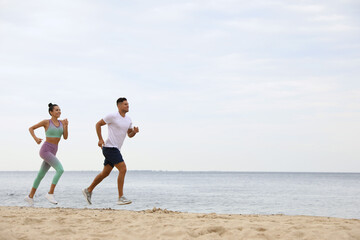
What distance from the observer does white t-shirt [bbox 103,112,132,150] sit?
8.24m

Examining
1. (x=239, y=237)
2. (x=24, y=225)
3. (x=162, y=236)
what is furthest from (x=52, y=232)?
(x=239, y=237)

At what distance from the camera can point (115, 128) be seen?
8.27 m

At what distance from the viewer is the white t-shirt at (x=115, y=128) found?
8.24 meters

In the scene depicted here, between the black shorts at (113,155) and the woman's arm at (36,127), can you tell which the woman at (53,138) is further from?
the black shorts at (113,155)

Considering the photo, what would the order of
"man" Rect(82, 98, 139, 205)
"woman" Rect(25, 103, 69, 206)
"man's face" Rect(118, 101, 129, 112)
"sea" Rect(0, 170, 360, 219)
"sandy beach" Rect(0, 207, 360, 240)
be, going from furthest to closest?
"sea" Rect(0, 170, 360, 219)
"woman" Rect(25, 103, 69, 206)
"man's face" Rect(118, 101, 129, 112)
"man" Rect(82, 98, 139, 205)
"sandy beach" Rect(0, 207, 360, 240)

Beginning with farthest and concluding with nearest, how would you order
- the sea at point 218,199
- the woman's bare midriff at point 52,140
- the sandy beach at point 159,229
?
the sea at point 218,199 → the woman's bare midriff at point 52,140 → the sandy beach at point 159,229

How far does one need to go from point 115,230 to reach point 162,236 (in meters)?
0.79

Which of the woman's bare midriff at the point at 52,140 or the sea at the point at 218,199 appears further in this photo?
the sea at the point at 218,199

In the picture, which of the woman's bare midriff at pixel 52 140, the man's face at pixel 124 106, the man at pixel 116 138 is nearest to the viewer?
the man at pixel 116 138

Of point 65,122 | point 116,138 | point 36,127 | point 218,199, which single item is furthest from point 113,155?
point 218,199

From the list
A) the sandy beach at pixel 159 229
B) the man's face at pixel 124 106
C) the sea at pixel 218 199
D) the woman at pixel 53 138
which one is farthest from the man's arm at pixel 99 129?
the sea at pixel 218 199

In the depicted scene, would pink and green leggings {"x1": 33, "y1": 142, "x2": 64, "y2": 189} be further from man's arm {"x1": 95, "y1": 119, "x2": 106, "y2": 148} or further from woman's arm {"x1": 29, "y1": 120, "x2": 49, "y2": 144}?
man's arm {"x1": 95, "y1": 119, "x2": 106, "y2": 148}

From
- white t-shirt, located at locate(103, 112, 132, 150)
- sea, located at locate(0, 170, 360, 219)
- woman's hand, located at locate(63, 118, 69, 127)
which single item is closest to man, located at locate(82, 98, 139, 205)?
white t-shirt, located at locate(103, 112, 132, 150)

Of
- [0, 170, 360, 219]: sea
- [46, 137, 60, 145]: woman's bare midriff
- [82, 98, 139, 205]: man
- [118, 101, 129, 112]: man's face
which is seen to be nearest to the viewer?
[82, 98, 139, 205]: man
